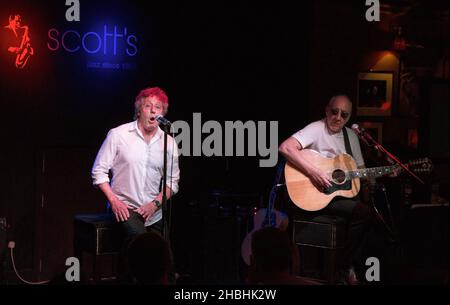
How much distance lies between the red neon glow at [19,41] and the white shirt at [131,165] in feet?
4.85

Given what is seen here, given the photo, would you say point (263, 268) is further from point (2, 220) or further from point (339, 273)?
point (2, 220)

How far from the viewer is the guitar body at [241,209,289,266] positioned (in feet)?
21.1

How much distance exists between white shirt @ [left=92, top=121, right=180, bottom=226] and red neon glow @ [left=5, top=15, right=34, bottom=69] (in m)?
1.48

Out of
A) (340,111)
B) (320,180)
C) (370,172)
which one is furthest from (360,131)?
(320,180)

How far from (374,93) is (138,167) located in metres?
3.41

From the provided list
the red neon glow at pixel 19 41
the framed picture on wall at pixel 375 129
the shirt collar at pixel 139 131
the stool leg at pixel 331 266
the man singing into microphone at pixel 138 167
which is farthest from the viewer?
the framed picture on wall at pixel 375 129

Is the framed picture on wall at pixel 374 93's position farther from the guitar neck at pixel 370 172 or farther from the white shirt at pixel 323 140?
the guitar neck at pixel 370 172

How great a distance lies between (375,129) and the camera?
7.93 m

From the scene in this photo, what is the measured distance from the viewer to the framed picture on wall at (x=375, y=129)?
7.85 meters

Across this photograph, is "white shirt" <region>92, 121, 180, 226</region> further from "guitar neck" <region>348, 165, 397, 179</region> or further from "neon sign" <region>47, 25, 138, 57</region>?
"guitar neck" <region>348, 165, 397, 179</region>

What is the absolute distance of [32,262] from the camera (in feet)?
22.3

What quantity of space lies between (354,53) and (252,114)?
1.37 m

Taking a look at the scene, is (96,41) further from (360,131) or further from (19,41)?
(360,131)

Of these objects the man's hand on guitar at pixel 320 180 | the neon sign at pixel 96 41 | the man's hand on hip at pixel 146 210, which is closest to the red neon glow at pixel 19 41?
the neon sign at pixel 96 41
